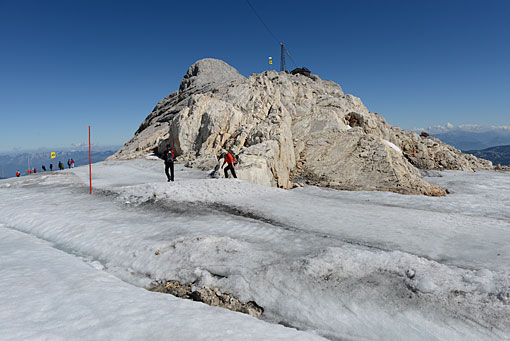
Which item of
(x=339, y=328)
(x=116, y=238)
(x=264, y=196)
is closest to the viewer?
(x=339, y=328)

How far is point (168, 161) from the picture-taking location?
52.8ft

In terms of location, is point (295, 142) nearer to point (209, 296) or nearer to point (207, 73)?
point (209, 296)

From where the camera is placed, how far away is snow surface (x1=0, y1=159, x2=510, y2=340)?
4258 millimetres

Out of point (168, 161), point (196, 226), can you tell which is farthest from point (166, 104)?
point (196, 226)

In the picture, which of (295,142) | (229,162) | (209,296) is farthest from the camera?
(295,142)

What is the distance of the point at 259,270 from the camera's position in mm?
5805

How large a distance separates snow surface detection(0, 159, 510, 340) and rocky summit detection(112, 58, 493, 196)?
828 centimetres

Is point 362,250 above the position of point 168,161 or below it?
below

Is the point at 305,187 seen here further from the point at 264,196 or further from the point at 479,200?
the point at 479,200

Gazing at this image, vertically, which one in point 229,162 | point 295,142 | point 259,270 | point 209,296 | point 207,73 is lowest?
point 209,296

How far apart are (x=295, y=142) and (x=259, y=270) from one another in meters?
20.0

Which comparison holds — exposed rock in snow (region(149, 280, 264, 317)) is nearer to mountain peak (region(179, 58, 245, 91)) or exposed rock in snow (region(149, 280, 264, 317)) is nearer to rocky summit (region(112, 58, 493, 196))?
rocky summit (region(112, 58, 493, 196))

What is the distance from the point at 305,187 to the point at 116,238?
1357 cm

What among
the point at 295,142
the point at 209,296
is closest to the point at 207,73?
the point at 295,142
